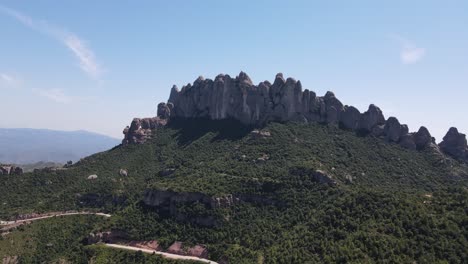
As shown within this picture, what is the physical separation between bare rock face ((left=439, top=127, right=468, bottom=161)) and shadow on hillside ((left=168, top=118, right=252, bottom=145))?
273 ft

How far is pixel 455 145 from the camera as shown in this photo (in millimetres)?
179625

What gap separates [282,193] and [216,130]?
69272mm

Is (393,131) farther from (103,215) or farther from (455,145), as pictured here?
(103,215)

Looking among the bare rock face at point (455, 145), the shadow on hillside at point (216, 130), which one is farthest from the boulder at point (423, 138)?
the shadow on hillside at point (216, 130)

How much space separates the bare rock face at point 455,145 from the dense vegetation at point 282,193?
10595 millimetres

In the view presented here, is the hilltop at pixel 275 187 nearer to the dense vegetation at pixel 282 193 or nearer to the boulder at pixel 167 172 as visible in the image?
the dense vegetation at pixel 282 193

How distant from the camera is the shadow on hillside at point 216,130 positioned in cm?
17950

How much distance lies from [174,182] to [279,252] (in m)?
52.9

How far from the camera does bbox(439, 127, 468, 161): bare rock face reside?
177 metres

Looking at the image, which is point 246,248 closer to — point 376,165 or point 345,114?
point 376,165

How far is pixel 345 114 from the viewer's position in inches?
7175

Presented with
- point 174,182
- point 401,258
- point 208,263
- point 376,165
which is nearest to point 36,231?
point 174,182

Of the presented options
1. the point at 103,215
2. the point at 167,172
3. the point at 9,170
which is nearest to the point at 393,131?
the point at 167,172

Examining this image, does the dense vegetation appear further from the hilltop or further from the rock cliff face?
the rock cliff face
